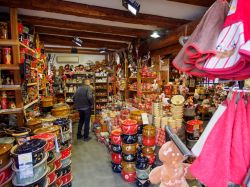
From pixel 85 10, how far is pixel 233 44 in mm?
2591

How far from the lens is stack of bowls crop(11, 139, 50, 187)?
1.69 meters

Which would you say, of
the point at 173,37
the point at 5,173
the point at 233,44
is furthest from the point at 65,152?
the point at 173,37

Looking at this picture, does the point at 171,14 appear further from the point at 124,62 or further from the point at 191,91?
the point at 191,91

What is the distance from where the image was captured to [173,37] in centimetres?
368

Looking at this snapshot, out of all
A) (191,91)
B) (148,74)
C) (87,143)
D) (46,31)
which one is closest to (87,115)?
(87,143)

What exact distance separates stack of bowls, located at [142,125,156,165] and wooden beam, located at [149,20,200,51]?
1.91m

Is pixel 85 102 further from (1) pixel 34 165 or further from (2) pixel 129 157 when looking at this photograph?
(1) pixel 34 165

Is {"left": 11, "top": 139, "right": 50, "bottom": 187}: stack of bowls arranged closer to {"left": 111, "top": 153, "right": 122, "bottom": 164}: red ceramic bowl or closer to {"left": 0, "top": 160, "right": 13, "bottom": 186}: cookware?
{"left": 0, "top": 160, "right": 13, "bottom": 186}: cookware

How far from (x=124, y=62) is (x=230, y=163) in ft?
18.5

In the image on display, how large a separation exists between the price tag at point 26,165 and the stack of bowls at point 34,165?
17mm

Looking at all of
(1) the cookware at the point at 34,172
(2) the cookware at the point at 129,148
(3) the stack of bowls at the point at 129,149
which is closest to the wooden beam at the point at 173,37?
(3) the stack of bowls at the point at 129,149

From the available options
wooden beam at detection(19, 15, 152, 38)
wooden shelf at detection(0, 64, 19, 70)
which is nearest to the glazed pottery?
wooden shelf at detection(0, 64, 19, 70)

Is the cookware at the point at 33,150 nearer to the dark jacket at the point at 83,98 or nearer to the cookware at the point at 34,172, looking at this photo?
the cookware at the point at 34,172

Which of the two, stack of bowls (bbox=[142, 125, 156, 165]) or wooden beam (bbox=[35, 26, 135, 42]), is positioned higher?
wooden beam (bbox=[35, 26, 135, 42])
